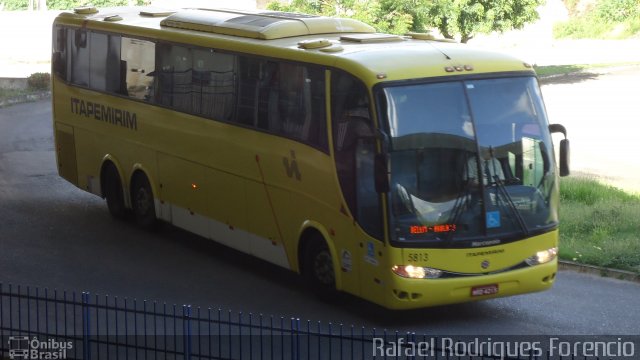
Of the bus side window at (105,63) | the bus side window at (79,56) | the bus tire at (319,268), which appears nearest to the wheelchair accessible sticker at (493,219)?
the bus tire at (319,268)

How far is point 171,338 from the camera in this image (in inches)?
500

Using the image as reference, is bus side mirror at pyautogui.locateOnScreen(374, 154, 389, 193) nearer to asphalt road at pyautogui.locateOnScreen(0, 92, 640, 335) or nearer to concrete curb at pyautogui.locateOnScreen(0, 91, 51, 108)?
asphalt road at pyautogui.locateOnScreen(0, 92, 640, 335)

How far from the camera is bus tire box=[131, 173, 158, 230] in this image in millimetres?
18391

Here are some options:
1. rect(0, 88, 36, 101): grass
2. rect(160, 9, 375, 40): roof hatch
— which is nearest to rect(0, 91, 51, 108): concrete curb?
rect(0, 88, 36, 101): grass

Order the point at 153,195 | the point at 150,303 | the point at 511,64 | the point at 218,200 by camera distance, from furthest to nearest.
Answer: the point at 153,195
the point at 218,200
the point at 150,303
the point at 511,64

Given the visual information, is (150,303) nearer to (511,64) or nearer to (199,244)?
(199,244)

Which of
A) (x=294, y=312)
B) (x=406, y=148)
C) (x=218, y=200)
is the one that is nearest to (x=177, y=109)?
(x=218, y=200)

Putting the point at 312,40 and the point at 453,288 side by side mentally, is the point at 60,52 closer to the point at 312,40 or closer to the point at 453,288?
the point at 312,40

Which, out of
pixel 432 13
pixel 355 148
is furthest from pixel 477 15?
pixel 355 148

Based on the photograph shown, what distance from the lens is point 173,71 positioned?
56.6ft

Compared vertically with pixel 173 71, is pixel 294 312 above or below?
below

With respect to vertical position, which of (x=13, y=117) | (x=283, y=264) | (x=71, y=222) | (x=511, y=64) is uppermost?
(x=511, y=64)

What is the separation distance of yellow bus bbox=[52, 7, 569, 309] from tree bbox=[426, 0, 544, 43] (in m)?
20.6

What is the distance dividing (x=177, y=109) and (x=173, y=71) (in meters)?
0.62
